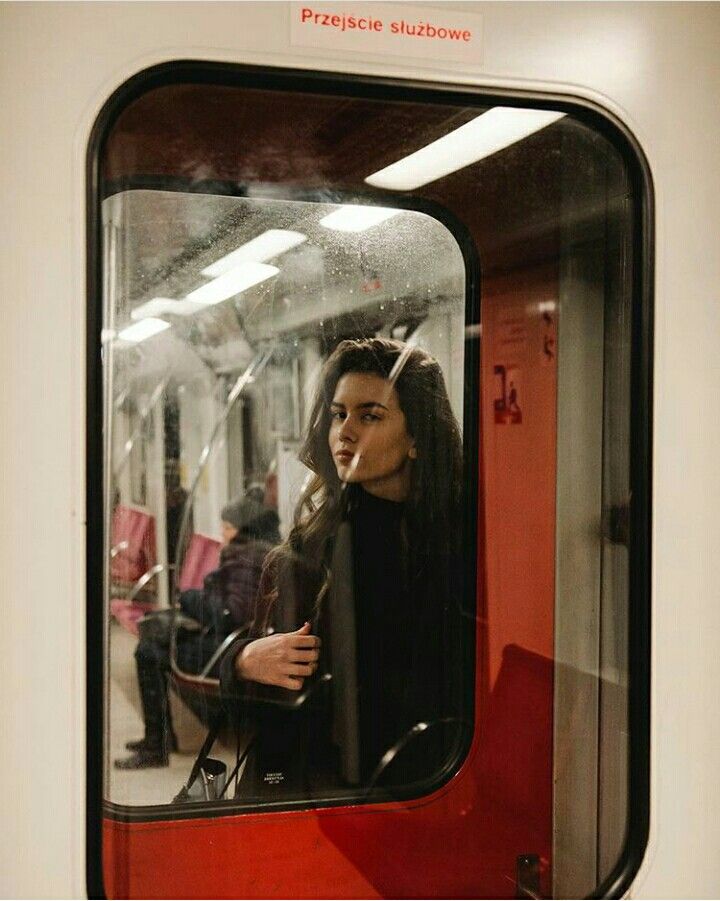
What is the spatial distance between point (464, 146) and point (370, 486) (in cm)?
→ 61

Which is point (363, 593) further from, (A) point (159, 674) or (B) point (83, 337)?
(B) point (83, 337)

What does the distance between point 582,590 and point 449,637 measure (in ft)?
0.86

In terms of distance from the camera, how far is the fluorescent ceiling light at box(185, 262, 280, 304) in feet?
5.64

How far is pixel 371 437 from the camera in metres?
1.84

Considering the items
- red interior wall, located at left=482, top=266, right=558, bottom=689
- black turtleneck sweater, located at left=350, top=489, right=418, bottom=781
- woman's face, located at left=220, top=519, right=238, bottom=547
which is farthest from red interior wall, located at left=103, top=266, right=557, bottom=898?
woman's face, located at left=220, top=519, right=238, bottom=547

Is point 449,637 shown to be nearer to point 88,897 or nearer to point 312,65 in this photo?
point 88,897

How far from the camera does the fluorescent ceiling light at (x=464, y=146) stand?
5.74 ft

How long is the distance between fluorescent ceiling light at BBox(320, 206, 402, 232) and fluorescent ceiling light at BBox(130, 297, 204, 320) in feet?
0.88

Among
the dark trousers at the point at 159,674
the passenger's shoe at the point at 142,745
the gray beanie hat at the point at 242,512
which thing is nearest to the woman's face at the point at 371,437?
the gray beanie hat at the point at 242,512

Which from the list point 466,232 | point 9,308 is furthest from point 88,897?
point 466,232

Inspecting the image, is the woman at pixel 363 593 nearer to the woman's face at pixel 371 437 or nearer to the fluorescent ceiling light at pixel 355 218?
the woman's face at pixel 371 437

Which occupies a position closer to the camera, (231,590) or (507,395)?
(231,590)

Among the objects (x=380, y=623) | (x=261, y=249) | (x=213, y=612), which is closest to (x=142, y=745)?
(x=213, y=612)

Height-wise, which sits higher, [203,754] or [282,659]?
[282,659]
